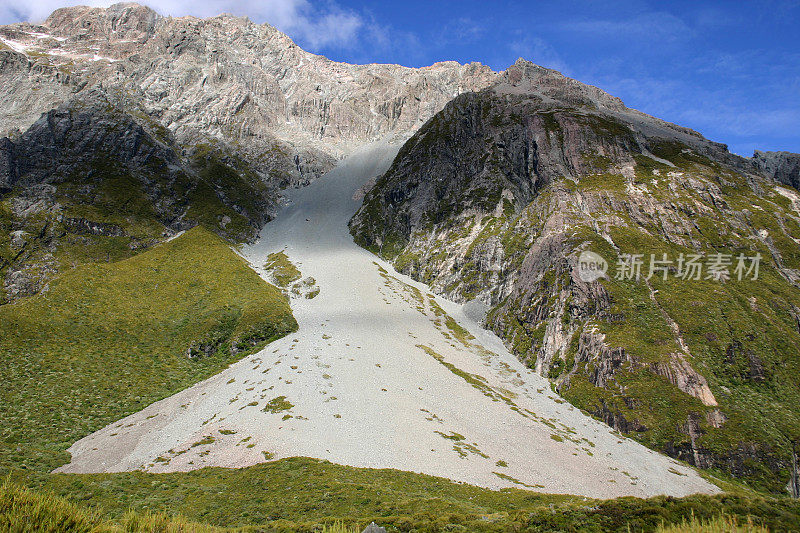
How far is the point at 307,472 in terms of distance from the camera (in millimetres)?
25281

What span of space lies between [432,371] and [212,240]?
240 ft

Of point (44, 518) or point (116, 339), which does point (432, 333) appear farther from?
point (44, 518)

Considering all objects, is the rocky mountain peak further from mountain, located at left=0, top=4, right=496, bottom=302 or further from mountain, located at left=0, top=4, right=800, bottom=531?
mountain, located at left=0, top=4, right=496, bottom=302

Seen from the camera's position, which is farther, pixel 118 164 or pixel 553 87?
pixel 553 87

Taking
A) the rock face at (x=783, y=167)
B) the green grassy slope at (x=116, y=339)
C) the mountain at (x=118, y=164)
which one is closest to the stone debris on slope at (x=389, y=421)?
the green grassy slope at (x=116, y=339)

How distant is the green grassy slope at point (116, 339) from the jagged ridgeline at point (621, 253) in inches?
1928

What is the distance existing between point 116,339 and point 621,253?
281 ft

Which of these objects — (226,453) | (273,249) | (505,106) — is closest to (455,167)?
(505,106)

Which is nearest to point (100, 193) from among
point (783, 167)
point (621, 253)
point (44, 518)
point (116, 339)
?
point (116, 339)

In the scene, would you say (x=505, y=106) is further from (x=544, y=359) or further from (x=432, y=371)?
(x=432, y=371)

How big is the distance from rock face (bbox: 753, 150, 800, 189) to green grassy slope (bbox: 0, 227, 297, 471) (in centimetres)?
14046

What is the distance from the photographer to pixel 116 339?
5403 cm

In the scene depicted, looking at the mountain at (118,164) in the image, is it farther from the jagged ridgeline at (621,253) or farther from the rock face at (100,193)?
the jagged ridgeline at (621,253)

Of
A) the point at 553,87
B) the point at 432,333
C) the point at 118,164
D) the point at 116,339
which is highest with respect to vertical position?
the point at 553,87
